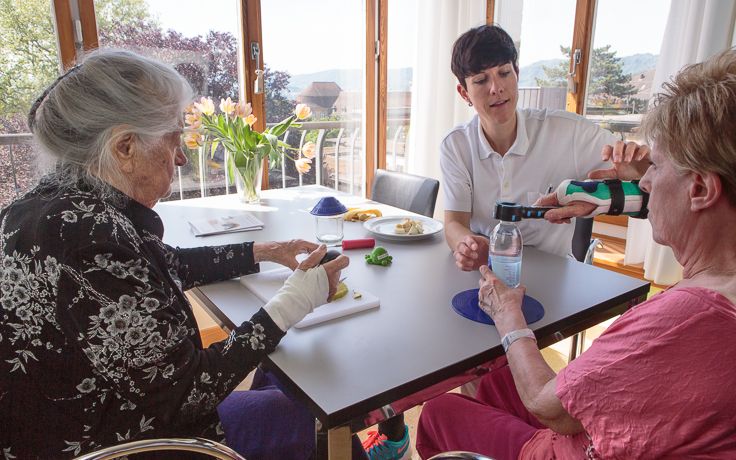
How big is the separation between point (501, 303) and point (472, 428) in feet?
0.91

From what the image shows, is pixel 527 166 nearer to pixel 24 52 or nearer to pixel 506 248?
pixel 506 248

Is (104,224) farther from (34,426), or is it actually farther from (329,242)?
(329,242)

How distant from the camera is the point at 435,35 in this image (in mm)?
3643

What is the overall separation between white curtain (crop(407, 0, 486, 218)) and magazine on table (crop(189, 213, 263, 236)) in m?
2.12

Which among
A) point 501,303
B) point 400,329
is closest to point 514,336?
point 501,303

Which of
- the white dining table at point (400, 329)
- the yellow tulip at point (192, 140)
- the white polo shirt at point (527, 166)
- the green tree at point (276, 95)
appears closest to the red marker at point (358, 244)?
the white dining table at point (400, 329)

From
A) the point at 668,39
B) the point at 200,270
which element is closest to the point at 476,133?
the point at 200,270

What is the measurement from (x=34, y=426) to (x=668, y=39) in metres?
3.38

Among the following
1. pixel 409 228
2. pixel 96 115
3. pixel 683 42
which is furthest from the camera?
pixel 683 42

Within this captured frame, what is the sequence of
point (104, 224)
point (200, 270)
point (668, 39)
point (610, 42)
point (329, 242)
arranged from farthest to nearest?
point (610, 42) < point (668, 39) < point (329, 242) < point (200, 270) < point (104, 224)

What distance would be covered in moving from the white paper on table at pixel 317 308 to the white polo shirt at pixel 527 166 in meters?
0.74

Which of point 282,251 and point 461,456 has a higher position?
point 282,251

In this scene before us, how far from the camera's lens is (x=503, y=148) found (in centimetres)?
182

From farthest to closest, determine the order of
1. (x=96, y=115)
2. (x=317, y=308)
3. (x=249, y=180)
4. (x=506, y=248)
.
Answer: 1. (x=249, y=180)
2. (x=506, y=248)
3. (x=317, y=308)
4. (x=96, y=115)
